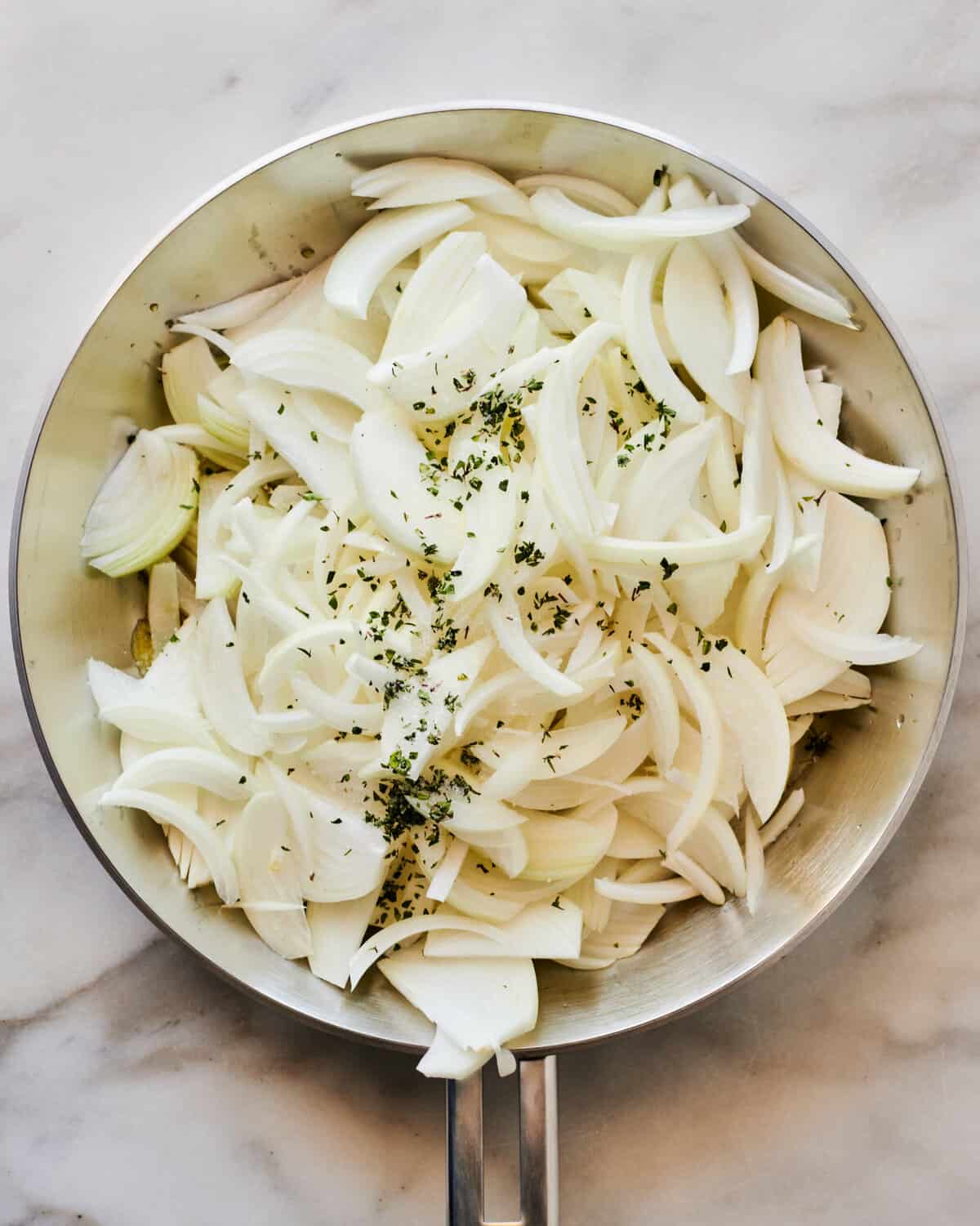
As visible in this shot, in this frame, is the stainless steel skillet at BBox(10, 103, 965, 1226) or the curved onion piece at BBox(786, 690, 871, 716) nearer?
the stainless steel skillet at BBox(10, 103, 965, 1226)

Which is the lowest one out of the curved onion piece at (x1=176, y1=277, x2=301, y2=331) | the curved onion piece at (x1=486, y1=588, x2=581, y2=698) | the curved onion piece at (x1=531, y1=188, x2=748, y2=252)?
the curved onion piece at (x1=486, y1=588, x2=581, y2=698)

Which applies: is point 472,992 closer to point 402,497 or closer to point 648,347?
point 402,497

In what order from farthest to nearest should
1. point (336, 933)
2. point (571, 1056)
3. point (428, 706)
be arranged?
point (571, 1056)
point (336, 933)
point (428, 706)

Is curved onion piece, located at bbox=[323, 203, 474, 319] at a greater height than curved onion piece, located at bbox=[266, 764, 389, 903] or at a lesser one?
greater

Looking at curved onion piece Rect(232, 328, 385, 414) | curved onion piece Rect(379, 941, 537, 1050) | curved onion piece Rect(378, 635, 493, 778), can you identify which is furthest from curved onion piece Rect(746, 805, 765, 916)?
curved onion piece Rect(232, 328, 385, 414)

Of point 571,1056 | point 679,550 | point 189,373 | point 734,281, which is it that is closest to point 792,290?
point 734,281

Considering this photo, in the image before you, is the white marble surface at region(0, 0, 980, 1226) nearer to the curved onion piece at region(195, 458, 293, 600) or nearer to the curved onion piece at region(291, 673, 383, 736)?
the curved onion piece at region(195, 458, 293, 600)

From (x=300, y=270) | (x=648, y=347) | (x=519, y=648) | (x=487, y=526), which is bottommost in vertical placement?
(x=519, y=648)
